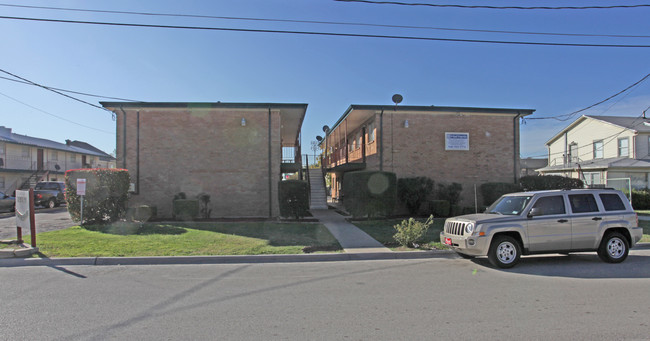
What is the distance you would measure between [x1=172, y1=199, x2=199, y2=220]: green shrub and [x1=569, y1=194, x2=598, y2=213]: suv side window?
12.5 m

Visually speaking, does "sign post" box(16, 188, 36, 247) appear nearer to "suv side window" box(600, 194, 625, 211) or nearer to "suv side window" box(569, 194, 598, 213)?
"suv side window" box(569, 194, 598, 213)

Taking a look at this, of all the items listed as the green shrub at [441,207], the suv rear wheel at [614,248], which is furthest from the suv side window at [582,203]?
the green shrub at [441,207]

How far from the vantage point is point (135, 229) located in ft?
38.3

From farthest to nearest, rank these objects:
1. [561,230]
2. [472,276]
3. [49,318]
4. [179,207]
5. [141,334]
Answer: [179,207] < [561,230] < [472,276] < [49,318] < [141,334]

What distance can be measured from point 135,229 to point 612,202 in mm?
13167

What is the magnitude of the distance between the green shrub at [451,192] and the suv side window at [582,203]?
8462 millimetres

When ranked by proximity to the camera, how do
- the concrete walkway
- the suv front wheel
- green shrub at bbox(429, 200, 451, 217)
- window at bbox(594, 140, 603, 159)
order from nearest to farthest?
the suv front wheel, the concrete walkway, green shrub at bbox(429, 200, 451, 217), window at bbox(594, 140, 603, 159)

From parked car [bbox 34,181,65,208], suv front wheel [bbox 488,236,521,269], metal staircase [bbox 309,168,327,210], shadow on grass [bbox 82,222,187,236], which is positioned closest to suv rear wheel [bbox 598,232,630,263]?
suv front wheel [bbox 488,236,521,269]

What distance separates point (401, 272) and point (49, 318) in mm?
5589

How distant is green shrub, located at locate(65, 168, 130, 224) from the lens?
12.7 meters

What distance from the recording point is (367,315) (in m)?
4.59

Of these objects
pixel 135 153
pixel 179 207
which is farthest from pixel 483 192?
pixel 135 153

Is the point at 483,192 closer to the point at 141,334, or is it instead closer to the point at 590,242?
the point at 590,242

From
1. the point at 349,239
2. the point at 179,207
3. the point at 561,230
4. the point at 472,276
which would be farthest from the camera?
the point at 179,207
